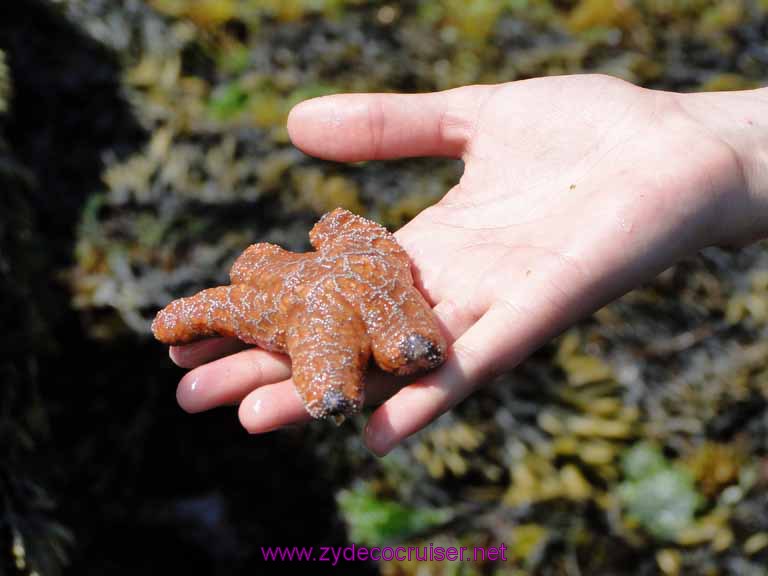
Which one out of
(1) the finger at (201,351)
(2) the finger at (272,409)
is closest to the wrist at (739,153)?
(2) the finger at (272,409)

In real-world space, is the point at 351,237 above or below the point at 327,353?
above

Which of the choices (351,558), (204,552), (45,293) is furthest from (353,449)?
(45,293)

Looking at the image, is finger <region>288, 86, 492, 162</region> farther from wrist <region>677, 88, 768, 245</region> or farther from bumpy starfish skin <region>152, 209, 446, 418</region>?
wrist <region>677, 88, 768, 245</region>

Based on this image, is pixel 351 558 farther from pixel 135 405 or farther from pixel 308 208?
pixel 308 208

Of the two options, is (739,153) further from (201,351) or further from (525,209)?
(201,351)

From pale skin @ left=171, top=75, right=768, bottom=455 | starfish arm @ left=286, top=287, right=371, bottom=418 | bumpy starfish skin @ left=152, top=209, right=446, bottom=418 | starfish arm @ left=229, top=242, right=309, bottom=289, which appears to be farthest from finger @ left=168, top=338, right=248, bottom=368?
starfish arm @ left=286, top=287, right=371, bottom=418

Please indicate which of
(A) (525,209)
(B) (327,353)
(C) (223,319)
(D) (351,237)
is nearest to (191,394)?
(C) (223,319)
